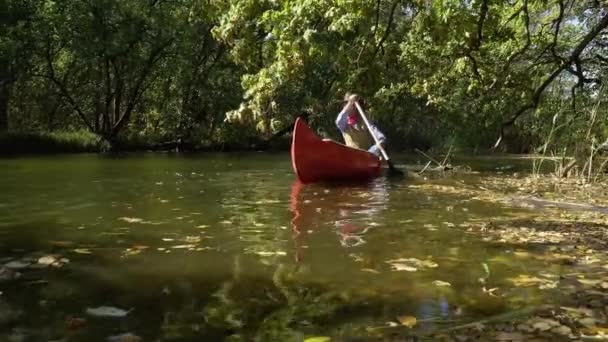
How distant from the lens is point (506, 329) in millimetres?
3277

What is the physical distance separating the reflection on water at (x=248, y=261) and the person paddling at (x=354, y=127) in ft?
11.4

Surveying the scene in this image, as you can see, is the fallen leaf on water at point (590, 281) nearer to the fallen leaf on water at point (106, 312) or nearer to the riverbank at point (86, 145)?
the fallen leaf on water at point (106, 312)

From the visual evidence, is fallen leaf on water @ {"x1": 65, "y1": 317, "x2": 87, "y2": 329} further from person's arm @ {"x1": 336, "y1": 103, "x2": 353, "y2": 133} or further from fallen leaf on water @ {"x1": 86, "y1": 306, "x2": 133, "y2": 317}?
person's arm @ {"x1": 336, "y1": 103, "x2": 353, "y2": 133}

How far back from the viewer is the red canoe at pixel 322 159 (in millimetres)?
11820

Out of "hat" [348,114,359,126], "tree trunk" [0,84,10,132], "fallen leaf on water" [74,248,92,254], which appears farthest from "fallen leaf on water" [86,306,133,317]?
"tree trunk" [0,84,10,132]

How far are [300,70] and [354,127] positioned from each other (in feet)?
15.0

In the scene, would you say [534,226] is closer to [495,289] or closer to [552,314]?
[495,289]

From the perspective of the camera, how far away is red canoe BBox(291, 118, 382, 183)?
1182 centimetres

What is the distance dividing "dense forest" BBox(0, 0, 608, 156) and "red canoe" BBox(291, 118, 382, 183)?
57 cm

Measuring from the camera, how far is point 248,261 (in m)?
5.09

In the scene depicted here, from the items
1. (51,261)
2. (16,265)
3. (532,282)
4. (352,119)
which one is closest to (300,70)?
(352,119)

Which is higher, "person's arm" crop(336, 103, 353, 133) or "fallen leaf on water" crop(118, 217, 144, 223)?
"person's arm" crop(336, 103, 353, 133)

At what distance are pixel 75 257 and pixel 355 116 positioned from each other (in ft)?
30.3

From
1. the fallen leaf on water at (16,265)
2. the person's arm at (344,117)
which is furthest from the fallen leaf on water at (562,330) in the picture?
the person's arm at (344,117)
